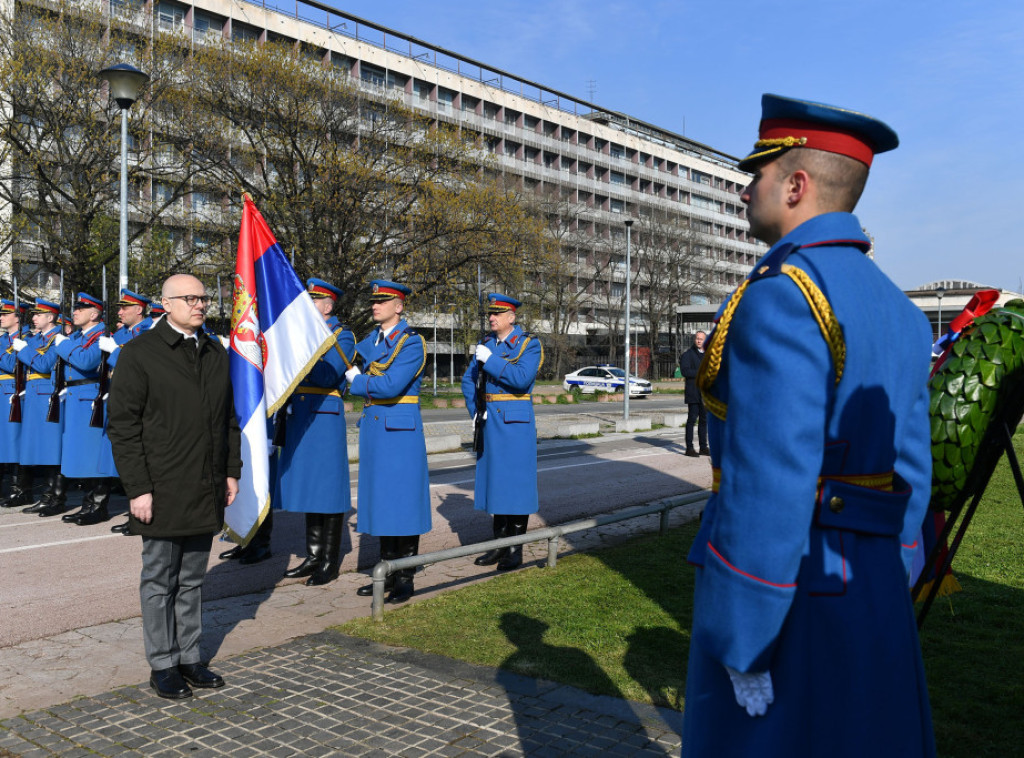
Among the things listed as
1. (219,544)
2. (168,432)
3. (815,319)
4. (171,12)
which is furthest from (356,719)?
(171,12)

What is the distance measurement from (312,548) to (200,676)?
269 centimetres

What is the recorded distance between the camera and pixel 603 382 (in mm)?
46906

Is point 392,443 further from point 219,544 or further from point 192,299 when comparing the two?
point 219,544

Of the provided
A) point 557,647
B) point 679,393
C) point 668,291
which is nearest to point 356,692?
point 557,647

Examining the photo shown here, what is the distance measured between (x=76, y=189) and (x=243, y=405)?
22122 mm

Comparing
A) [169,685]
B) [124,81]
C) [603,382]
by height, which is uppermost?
[124,81]

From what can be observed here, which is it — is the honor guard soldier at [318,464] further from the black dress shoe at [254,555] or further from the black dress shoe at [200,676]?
the black dress shoe at [200,676]

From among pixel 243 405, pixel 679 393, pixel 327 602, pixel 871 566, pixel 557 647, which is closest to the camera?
pixel 871 566

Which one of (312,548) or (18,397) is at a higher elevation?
(18,397)

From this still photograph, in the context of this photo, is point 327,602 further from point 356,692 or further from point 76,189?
point 76,189

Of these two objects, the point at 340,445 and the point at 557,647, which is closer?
the point at 557,647

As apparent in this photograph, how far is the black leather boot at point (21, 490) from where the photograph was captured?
1117 cm

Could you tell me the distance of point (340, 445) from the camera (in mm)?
7594

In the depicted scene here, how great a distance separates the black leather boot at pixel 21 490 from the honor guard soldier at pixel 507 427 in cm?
644
